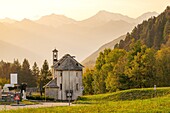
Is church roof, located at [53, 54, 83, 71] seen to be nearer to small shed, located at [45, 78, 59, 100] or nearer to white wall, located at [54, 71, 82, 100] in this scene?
white wall, located at [54, 71, 82, 100]

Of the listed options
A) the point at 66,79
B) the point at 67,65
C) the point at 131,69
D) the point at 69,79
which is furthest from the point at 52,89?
the point at 131,69

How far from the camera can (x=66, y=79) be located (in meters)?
80.5

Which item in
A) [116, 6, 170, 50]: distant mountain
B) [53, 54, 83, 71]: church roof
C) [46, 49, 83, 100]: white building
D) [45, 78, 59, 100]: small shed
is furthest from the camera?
→ [116, 6, 170, 50]: distant mountain

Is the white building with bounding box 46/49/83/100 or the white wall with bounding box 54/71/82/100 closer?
the white building with bounding box 46/49/83/100

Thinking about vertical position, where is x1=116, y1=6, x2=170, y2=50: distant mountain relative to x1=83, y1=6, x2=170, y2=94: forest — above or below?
above

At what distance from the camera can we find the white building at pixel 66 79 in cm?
7956

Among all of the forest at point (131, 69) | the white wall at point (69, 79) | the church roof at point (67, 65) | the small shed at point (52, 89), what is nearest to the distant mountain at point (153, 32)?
the forest at point (131, 69)

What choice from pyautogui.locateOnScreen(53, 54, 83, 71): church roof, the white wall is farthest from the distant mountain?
pyautogui.locateOnScreen(53, 54, 83, 71): church roof

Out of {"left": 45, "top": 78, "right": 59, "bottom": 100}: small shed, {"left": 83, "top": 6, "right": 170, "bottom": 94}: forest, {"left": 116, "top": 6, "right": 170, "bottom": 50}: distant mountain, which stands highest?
{"left": 116, "top": 6, "right": 170, "bottom": 50}: distant mountain

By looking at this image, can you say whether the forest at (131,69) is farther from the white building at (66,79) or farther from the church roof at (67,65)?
the church roof at (67,65)

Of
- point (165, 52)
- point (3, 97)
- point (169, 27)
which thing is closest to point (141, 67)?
point (165, 52)

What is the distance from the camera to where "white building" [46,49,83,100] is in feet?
261

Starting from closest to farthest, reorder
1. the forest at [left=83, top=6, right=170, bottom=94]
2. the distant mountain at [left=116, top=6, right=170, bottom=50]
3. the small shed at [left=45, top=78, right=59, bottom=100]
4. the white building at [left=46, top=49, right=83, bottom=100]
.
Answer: the forest at [left=83, top=6, right=170, bottom=94], the small shed at [left=45, top=78, right=59, bottom=100], the white building at [left=46, top=49, right=83, bottom=100], the distant mountain at [left=116, top=6, right=170, bottom=50]

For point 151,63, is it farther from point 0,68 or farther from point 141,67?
point 0,68
